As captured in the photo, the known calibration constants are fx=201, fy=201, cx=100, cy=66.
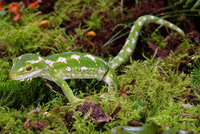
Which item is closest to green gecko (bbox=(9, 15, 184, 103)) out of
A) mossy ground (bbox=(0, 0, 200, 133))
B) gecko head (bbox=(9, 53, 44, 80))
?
gecko head (bbox=(9, 53, 44, 80))

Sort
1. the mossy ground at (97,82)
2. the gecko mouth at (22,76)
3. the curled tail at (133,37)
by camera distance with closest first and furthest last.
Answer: the mossy ground at (97,82), the gecko mouth at (22,76), the curled tail at (133,37)

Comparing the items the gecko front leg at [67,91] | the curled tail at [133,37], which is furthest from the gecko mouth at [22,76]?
the curled tail at [133,37]

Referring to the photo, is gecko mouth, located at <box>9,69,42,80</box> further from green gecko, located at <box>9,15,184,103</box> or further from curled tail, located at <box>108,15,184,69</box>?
curled tail, located at <box>108,15,184,69</box>

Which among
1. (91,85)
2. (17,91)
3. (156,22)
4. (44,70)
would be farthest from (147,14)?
(17,91)

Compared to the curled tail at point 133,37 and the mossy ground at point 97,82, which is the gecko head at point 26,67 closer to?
the mossy ground at point 97,82

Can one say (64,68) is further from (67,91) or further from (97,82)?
(97,82)
